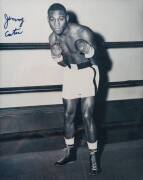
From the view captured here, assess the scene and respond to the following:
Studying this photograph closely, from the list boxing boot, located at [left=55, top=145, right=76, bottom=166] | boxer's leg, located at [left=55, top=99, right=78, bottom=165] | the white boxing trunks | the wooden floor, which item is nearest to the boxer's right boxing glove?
the white boxing trunks

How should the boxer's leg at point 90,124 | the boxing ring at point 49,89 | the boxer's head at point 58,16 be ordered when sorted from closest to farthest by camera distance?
the boxer's head at point 58,16 → the boxer's leg at point 90,124 → the boxing ring at point 49,89

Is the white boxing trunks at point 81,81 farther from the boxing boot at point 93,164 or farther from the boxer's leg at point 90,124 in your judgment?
the boxing boot at point 93,164

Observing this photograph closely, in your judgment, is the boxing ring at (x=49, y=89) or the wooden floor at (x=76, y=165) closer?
the wooden floor at (x=76, y=165)

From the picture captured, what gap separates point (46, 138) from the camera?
4.06m

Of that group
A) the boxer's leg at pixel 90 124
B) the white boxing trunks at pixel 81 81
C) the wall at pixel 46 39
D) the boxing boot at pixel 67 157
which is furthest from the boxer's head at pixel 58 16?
the boxing boot at pixel 67 157

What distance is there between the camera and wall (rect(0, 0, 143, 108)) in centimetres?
393

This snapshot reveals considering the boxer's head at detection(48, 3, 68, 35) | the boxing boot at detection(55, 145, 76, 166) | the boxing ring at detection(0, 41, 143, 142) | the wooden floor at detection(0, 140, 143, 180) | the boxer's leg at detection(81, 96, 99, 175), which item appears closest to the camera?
the boxer's head at detection(48, 3, 68, 35)

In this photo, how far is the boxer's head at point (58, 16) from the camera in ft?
10.7

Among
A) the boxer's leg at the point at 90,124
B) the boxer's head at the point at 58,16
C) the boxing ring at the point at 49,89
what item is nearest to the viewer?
the boxer's head at the point at 58,16

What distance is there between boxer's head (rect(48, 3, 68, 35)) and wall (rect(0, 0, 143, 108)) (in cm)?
68

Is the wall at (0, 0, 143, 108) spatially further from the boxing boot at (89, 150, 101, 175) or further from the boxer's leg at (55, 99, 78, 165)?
the boxing boot at (89, 150, 101, 175)

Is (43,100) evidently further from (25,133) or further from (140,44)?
(140,44)
